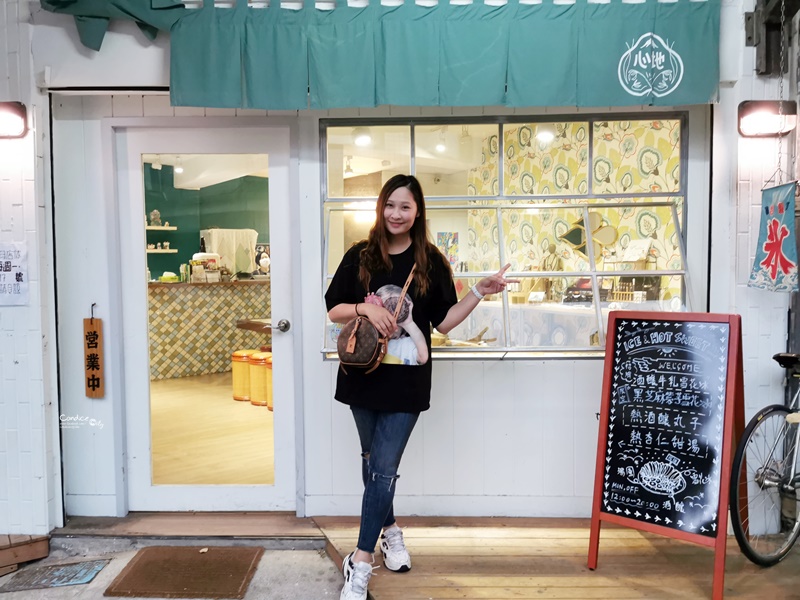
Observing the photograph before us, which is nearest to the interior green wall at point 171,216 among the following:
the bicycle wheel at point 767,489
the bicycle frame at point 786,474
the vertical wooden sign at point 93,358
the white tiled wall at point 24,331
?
the vertical wooden sign at point 93,358

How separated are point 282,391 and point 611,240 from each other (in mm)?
2154

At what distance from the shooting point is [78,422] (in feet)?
11.0

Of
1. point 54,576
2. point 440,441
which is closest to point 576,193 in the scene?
point 440,441

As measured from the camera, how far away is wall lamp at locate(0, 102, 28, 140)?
3.02 m

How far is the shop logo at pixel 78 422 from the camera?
3340mm

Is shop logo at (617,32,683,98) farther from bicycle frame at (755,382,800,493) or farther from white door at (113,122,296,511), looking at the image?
white door at (113,122,296,511)

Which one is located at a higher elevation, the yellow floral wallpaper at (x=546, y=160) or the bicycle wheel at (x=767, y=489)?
the yellow floral wallpaper at (x=546, y=160)

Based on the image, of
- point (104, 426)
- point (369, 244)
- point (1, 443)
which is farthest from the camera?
point (104, 426)

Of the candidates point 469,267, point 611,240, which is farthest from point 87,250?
point 611,240

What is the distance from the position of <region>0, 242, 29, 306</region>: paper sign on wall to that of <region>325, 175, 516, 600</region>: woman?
1.79 metres

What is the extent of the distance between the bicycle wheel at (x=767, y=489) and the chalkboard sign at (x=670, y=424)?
0.21 meters

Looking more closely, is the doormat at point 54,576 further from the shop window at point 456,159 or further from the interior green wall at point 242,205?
the shop window at point 456,159

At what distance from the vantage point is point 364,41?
294 cm

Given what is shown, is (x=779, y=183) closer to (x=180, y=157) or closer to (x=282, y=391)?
(x=282, y=391)
